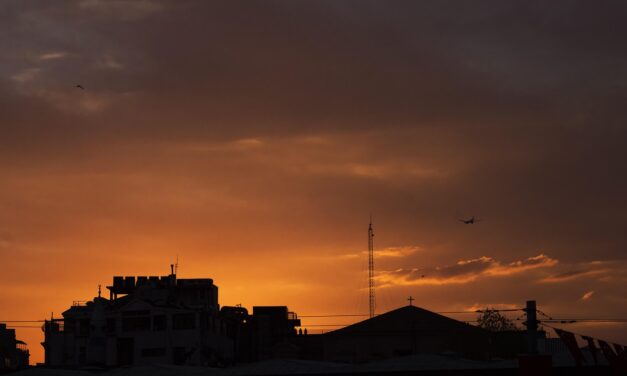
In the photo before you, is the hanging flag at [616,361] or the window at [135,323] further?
the window at [135,323]

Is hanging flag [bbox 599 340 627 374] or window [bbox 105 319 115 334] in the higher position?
window [bbox 105 319 115 334]

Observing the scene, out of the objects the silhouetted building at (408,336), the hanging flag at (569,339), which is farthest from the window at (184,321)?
the hanging flag at (569,339)

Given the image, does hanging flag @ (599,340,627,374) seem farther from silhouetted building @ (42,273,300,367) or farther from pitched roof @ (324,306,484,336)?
silhouetted building @ (42,273,300,367)

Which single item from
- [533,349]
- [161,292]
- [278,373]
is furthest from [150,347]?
[533,349]

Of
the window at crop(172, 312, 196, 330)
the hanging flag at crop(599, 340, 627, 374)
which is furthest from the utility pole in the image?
the window at crop(172, 312, 196, 330)

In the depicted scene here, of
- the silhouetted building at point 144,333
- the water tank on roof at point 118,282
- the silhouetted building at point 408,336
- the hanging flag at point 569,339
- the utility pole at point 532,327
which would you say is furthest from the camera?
the water tank on roof at point 118,282

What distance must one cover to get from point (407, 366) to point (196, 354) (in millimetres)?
70512

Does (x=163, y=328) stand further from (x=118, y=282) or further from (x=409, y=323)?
(x=409, y=323)

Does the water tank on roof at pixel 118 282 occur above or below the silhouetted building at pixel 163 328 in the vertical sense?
above

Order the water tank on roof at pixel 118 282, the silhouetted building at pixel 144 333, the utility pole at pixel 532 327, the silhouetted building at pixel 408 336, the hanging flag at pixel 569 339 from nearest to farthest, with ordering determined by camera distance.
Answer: the utility pole at pixel 532 327, the hanging flag at pixel 569 339, the silhouetted building at pixel 408 336, the silhouetted building at pixel 144 333, the water tank on roof at pixel 118 282

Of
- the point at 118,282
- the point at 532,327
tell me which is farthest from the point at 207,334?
the point at 532,327

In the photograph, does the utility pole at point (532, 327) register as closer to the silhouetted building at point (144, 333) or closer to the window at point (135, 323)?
the silhouetted building at point (144, 333)

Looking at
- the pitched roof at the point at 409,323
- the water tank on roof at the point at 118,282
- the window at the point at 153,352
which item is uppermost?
the water tank on roof at the point at 118,282

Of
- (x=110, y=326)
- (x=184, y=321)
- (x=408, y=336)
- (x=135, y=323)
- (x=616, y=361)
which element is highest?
(x=184, y=321)
